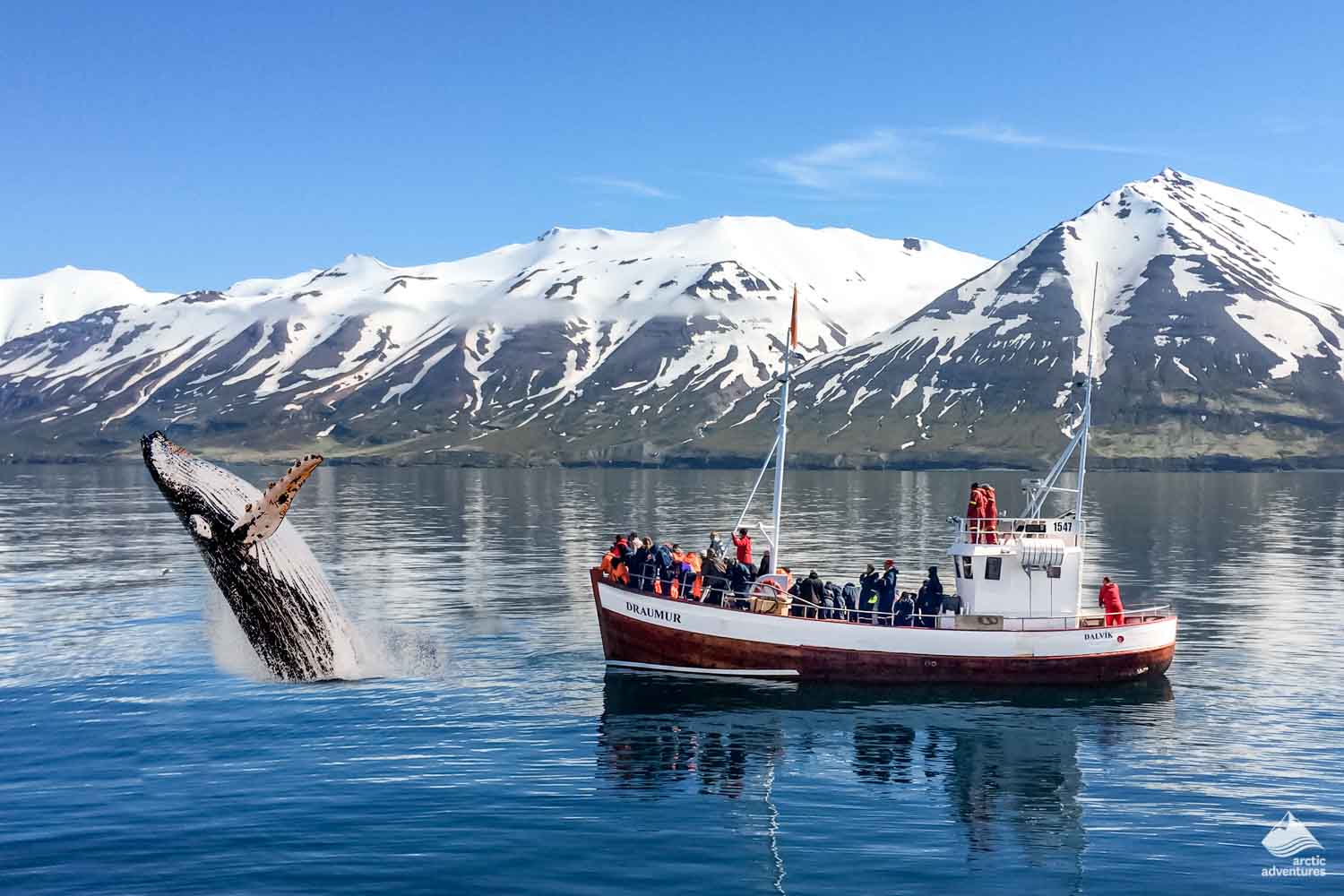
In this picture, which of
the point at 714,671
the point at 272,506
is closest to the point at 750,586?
the point at 714,671

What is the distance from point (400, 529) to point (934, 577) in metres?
81.5

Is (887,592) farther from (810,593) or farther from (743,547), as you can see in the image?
(743,547)

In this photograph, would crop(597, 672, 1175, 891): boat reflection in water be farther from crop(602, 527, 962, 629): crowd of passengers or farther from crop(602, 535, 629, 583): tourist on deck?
crop(602, 535, 629, 583): tourist on deck

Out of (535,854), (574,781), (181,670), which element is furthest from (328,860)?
(181,670)

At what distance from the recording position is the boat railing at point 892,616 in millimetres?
47750

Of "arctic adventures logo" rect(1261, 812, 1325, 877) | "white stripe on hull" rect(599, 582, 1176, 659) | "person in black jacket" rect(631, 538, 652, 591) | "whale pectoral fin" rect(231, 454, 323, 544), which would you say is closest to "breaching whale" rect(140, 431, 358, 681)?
"whale pectoral fin" rect(231, 454, 323, 544)

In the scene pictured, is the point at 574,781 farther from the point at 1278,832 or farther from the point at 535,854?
the point at 1278,832

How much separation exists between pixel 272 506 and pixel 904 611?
27.5 metres

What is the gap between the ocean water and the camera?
28.6m

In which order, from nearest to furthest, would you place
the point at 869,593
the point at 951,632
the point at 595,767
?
1. the point at 595,767
2. the point at 951,632
3. the point at 869,593

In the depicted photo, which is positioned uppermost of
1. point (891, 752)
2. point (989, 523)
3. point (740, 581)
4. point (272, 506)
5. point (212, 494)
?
point (212, 494)

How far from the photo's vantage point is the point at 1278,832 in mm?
31250

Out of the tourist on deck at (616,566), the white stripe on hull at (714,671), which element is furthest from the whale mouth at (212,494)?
the white stripe on hull at (714,671)

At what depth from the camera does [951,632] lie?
155 ft
